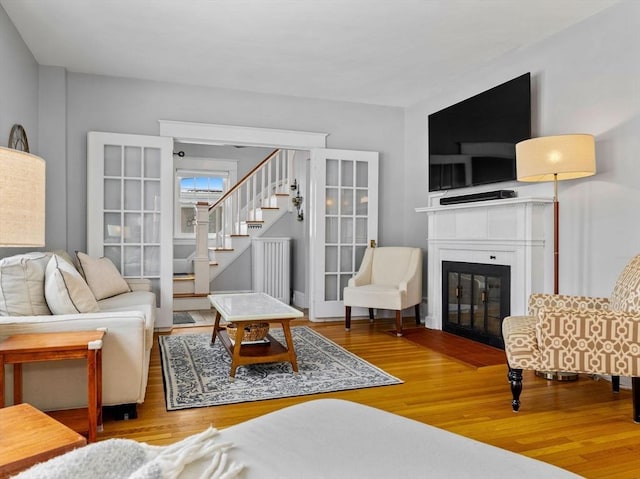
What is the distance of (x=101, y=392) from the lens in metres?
2.37

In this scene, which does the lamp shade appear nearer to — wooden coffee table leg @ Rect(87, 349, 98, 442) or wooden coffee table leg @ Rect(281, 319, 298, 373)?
wooden coffee table leg @ Rect(281, 319, 298, 373)

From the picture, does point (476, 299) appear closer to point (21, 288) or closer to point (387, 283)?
point (387, 283)

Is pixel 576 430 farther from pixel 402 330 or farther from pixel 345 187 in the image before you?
pixel 345 187

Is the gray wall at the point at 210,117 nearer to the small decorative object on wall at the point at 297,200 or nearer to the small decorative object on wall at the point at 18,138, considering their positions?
the small decorative object on wall at the point at 18,138

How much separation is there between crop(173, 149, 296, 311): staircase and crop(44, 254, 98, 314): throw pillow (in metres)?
3.93

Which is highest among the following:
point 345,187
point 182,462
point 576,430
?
point 345,187

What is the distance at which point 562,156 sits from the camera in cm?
320

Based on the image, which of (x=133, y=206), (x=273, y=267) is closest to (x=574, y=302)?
(x=133, y=206)

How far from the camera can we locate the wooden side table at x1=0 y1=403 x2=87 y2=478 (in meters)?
1.18

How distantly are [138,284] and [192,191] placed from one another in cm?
446

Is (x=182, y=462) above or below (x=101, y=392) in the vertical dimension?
above

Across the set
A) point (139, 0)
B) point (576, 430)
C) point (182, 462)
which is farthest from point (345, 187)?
point (182, 462)

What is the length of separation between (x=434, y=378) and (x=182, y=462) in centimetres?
275

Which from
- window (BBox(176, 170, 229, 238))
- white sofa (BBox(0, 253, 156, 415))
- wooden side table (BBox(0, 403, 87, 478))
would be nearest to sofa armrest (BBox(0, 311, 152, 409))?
white sofa (BBox(0, 253, 156, 415))
